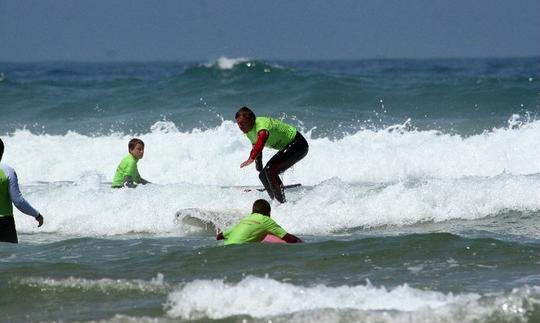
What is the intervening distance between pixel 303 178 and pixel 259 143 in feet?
22.0

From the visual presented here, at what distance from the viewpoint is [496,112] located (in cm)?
2305

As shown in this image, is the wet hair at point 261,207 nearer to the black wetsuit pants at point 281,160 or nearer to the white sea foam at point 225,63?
the black wetsuit pants at point 281,160

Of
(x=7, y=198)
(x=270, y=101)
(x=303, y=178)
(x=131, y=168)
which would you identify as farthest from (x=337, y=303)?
(x=270, y=101)

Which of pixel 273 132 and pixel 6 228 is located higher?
pixel 273 132

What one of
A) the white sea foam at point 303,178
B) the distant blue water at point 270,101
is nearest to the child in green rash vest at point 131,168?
the white sea foam at point 303,178

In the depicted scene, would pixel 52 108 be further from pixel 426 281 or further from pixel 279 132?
pixel 426 281

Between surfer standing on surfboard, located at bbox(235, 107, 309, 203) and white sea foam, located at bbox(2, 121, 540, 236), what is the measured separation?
0.51m

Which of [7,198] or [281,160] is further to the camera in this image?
[281,160]

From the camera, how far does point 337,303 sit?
297 inches

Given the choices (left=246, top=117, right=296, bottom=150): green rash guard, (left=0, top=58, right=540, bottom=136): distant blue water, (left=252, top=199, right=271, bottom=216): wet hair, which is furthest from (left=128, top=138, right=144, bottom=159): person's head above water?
(left=0, top=58, right=540, bottom=136): distant blue water

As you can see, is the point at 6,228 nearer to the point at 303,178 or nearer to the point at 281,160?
the point at 281,160

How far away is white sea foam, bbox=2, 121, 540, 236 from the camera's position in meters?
12.9

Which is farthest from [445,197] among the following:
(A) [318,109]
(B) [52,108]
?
(B) [52,108]

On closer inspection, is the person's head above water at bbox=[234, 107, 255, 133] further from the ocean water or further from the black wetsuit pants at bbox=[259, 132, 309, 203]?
the ocean water
